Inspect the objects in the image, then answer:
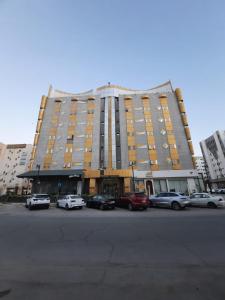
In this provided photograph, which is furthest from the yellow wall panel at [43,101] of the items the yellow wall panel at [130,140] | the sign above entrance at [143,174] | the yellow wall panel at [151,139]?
the sign above entrance at [143,174]

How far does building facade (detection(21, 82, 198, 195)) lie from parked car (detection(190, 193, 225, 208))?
14102mm

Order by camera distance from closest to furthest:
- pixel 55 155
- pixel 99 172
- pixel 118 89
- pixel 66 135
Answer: pixel 99 172 < pixel 55 155 < pixel 66 135 < pixel 118 89

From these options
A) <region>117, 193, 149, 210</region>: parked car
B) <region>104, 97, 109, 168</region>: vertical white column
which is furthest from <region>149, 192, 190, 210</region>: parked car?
<region>104, 97, 109, 168</region>: vertical white column

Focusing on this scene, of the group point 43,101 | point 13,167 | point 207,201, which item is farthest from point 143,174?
point 13,167

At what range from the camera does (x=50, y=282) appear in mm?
3408

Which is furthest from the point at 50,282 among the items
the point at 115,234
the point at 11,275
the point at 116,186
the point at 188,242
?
the point at 116,186

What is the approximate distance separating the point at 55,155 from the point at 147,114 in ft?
85.7

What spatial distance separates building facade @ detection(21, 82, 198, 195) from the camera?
34.0m

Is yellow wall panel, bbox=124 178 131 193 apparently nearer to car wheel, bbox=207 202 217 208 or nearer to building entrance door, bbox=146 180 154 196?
building entrance door, bbox=146 180 154 196

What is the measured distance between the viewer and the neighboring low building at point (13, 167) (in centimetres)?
6569

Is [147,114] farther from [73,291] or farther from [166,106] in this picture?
[73,291]

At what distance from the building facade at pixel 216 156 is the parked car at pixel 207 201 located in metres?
63.4

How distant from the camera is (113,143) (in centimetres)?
3925

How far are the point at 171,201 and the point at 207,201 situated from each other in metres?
4.54
